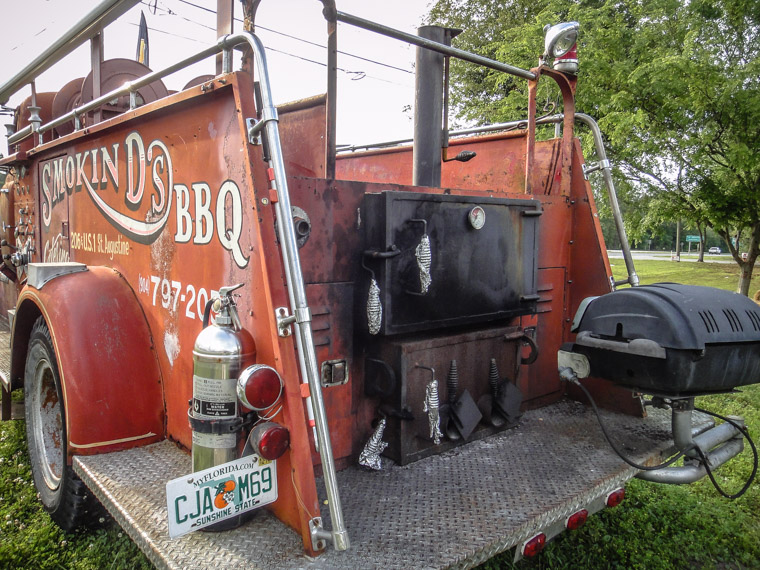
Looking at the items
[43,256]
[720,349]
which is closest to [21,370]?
[43,256]

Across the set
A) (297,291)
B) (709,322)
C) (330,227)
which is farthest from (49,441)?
(709,322)

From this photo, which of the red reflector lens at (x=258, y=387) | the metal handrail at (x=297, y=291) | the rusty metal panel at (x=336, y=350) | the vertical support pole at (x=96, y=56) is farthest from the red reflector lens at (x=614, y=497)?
the vertical support pole at (x=96, y=56)

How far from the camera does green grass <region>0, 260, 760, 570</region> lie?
8.99 ft

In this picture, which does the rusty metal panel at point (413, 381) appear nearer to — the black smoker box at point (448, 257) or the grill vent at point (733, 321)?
the black smoker box at point (448, 257)

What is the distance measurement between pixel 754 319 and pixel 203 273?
7.13ft

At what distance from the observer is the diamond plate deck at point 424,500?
169cm

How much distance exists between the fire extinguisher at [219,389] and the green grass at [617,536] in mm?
1167

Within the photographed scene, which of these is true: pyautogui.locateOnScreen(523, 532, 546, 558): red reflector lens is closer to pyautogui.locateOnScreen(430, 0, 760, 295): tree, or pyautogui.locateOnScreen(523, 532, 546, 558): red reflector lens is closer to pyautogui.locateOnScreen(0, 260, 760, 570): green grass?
pyautogui.locateOnScreen(0, 260, 760, 570): green grass

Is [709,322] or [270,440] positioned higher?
[709,322]

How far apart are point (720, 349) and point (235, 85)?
200 centimetres

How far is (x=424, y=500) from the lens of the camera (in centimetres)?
206

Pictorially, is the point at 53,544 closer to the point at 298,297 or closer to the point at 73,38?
the point at 298,297

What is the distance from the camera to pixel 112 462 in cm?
226

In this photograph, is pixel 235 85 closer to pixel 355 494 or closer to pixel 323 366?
pixel 323 366
